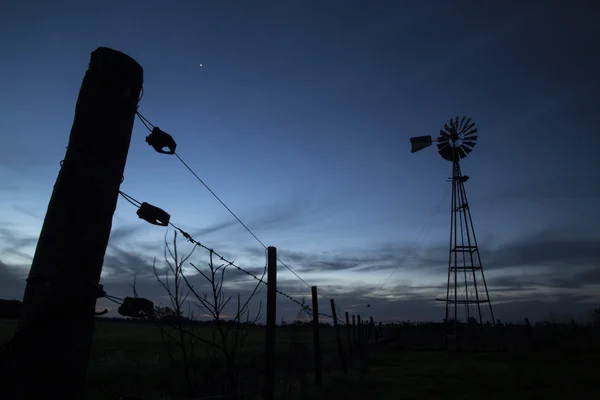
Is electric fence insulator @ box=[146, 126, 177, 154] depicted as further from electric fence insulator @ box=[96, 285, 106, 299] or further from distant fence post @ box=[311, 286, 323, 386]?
distant fence post @ box=[311, 286, 323, 386]

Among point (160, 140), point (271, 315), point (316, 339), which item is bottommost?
point (316, 339)

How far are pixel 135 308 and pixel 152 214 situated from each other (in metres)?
0.81

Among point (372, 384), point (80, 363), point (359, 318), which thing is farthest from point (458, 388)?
point (80, 363)

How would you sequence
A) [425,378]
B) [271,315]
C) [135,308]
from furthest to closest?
[425,378] → [271,315] → [135,308]

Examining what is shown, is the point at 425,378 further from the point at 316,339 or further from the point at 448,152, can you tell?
the point at 448,152

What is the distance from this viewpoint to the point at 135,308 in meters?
2.90

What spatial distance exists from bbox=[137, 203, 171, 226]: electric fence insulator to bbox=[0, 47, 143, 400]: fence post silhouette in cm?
49

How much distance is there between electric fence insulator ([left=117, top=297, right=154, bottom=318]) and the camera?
2889 mm

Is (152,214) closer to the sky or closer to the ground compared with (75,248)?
closer to the sky

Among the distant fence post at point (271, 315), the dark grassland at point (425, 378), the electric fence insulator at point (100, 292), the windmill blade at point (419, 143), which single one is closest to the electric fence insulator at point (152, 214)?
the electric fence insulator at point (100, 292)

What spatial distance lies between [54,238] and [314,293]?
11.0 m

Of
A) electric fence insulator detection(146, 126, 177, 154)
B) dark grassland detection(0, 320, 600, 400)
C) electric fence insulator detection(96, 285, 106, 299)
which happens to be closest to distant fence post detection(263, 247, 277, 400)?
dark grassland detection(0, 320, 600, 400)

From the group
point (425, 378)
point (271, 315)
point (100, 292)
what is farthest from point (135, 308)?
point (425, 378)

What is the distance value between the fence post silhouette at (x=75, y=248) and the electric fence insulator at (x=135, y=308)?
1.41 ft
